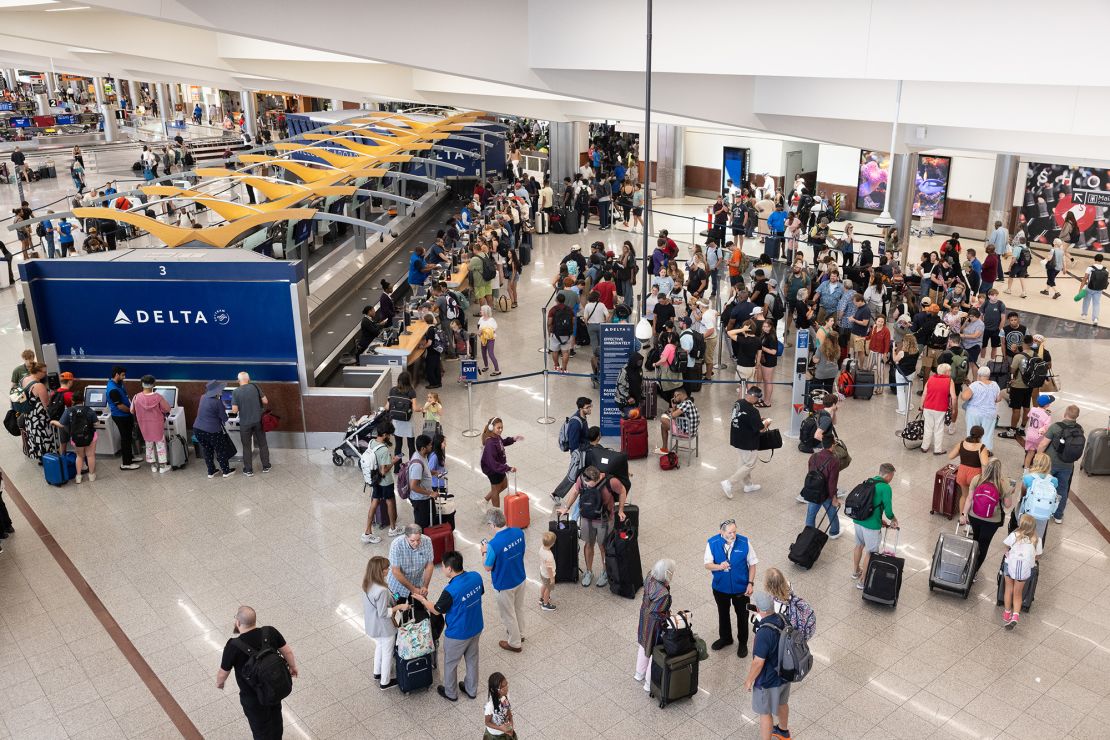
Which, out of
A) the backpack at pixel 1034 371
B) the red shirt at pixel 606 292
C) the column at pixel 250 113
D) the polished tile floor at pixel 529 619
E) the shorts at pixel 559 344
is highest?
the column at pixel 250 113

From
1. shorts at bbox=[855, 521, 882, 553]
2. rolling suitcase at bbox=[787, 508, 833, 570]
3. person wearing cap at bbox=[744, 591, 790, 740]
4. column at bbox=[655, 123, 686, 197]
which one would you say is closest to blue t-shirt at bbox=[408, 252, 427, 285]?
rolling suitcase at bbox=[787, 508, 833, 570]

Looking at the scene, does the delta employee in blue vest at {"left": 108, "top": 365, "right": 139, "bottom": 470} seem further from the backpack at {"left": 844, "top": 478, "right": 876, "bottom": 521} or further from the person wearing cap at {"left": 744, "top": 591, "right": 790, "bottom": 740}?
the backpack at {"left": 844, "top": 478, "right": 876, "bottom": 521}

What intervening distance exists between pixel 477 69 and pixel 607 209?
15.8 m

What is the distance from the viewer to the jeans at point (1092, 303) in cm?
1564

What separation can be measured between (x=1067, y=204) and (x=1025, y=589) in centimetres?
1802

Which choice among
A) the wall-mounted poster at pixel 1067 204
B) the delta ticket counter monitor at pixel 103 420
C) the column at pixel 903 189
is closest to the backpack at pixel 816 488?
the delta ticket counter monitor at pixel 103 420

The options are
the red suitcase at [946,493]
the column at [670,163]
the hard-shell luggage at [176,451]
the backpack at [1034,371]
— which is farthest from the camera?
the column at [670,163]

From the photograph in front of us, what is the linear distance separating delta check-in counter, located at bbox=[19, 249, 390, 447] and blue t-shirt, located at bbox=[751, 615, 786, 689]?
628 centimetres

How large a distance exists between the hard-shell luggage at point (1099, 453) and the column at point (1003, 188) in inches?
540

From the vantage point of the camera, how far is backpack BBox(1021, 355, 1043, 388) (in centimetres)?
1095

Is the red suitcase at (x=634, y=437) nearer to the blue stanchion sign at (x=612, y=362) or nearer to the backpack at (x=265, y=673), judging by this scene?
the blue stanchion sign at (x=612, y=362)

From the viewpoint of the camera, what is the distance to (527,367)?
46.2ft

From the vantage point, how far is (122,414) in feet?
34.3

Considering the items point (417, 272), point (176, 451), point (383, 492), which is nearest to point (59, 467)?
point (176, 451)
